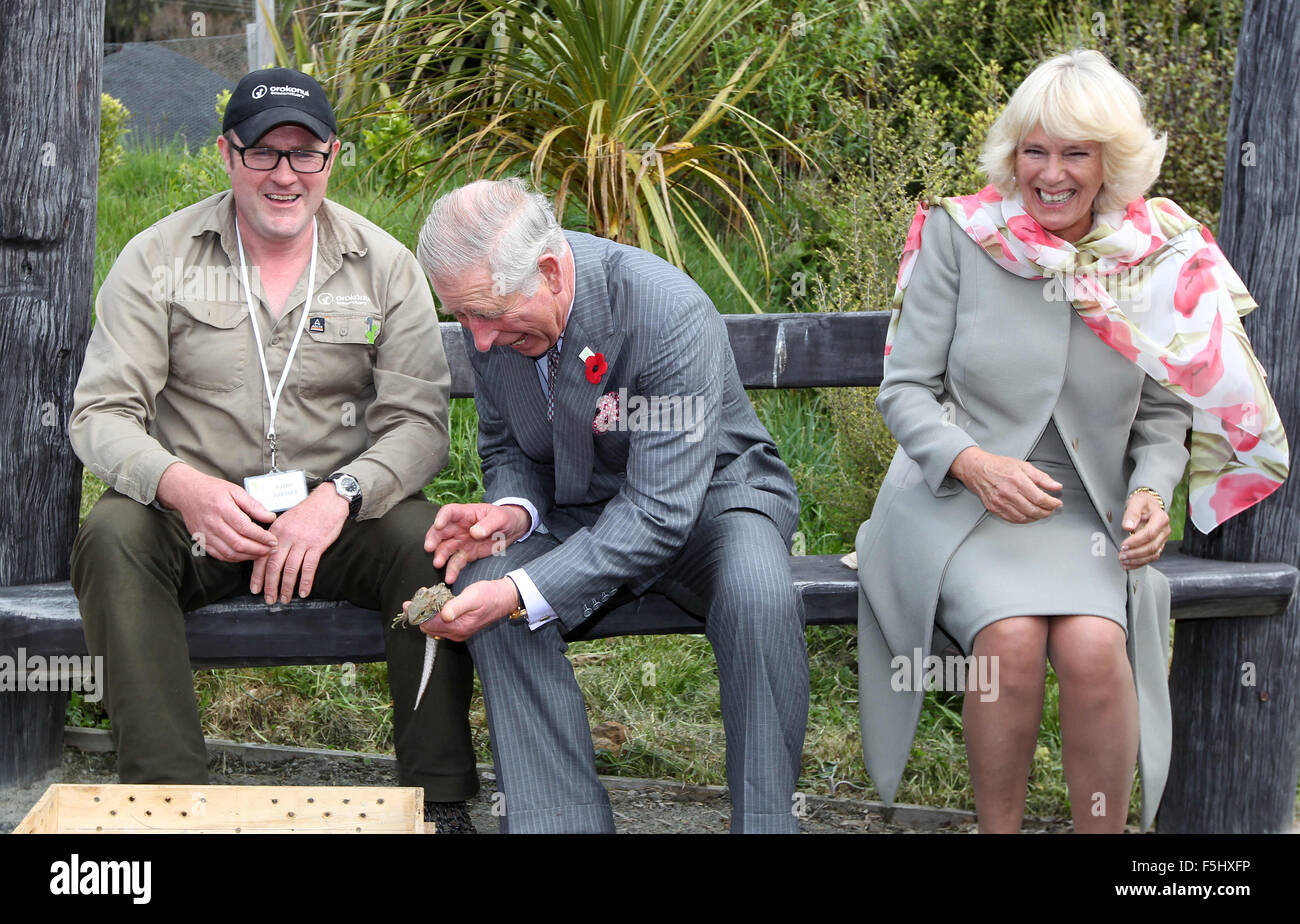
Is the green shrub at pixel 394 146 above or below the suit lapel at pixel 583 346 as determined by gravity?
above

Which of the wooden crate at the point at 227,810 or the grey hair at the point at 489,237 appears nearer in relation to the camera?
the wooden crate at the point at 227,810

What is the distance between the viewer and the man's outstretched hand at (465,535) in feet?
9.46

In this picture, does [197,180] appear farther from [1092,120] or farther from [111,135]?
[1092,120]

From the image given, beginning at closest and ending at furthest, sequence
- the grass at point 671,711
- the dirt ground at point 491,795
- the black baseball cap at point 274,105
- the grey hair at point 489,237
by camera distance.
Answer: the grey hair at point 489,237, the black baseball cap at point 274,105, the dirt ground at point 491,795, the grass at point 671,711

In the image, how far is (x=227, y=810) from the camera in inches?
92.0

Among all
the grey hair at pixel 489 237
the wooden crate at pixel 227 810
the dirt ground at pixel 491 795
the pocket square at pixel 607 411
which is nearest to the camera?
the wooden crate at pixel 227 810

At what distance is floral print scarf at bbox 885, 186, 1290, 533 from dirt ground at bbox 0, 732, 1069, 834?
1143mm

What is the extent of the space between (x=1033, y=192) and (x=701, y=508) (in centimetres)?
98

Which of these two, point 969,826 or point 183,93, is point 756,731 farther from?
point 183,93

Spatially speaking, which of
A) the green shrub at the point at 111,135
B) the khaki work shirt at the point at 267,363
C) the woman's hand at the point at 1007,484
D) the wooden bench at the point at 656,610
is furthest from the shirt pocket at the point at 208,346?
the green shrub at the point at 111,135

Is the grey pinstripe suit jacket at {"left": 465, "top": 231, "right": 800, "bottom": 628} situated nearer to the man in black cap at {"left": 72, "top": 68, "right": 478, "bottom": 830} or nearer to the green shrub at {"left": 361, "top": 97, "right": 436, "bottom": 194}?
the man in black cap at {"left": 72, "top": 68, "right": 478, "bottom": 830}

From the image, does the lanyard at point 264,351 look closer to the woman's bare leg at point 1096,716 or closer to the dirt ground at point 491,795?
the dirt ground at point 491,795

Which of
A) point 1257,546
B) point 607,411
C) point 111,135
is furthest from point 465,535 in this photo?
point 111,135

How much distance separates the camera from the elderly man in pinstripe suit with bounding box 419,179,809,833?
104 inches
